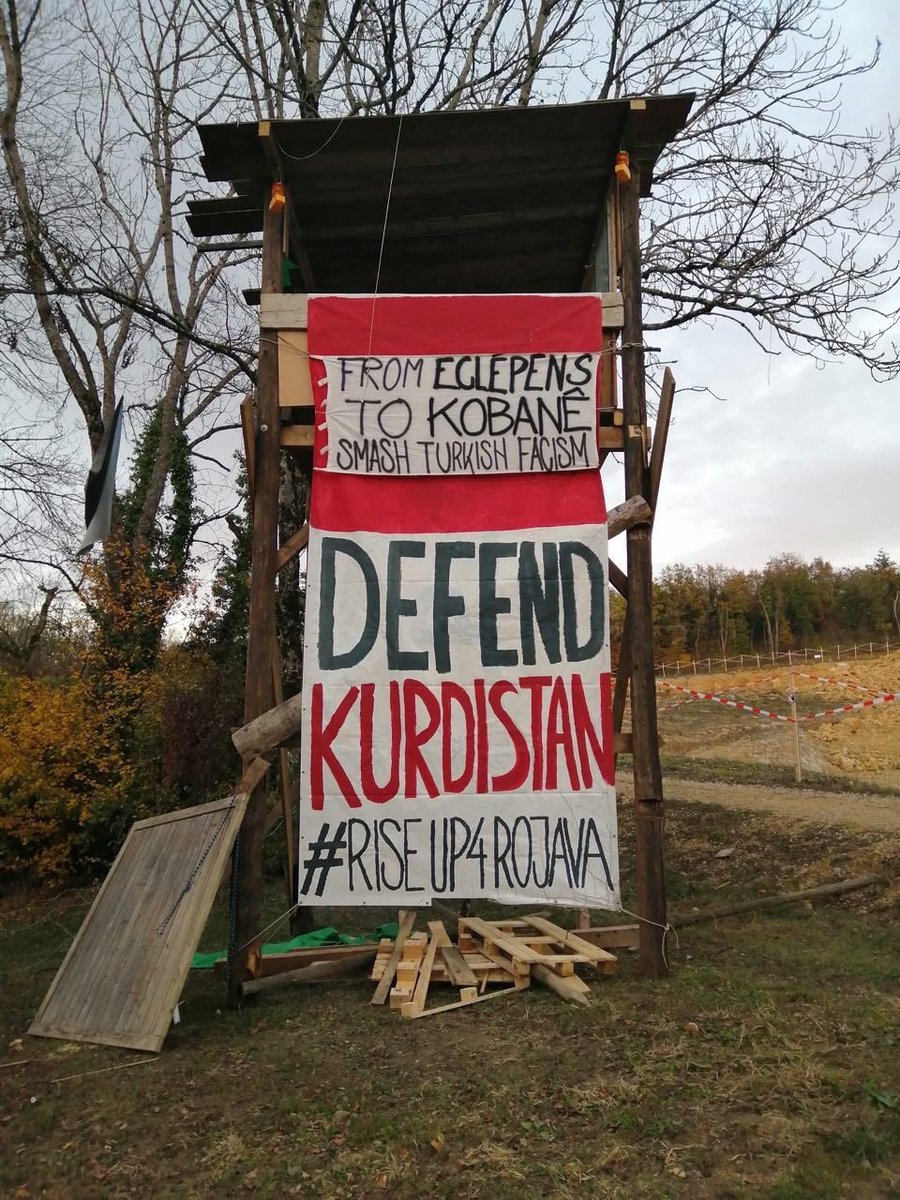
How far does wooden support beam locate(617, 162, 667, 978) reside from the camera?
5.91 metres

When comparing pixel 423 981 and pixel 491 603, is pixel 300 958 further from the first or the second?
pixel 491 603

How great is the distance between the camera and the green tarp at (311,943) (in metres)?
6.94

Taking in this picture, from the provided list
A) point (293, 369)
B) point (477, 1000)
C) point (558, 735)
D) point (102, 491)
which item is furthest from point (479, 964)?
point (102, 491)

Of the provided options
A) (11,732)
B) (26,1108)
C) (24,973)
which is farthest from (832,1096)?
(11,732)

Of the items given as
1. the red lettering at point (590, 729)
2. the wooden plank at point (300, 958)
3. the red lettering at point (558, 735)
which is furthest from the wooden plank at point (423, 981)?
the red lettering at point (590, 729)

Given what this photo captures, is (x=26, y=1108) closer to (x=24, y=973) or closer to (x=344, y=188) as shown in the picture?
(x=24, y=973)

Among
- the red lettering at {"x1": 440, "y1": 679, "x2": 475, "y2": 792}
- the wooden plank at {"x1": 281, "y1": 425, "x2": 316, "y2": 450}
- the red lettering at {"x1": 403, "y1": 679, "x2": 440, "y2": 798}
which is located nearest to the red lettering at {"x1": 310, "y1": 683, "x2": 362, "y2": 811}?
the red lettering at {"x1": 403, "y1": 679, "x2": 440, "y2": 798}

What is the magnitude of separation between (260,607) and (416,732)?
1431mm

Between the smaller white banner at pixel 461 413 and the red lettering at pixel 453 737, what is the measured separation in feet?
5.15

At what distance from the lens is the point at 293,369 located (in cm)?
638

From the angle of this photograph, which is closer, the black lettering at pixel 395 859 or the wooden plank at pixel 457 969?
the black lettering at pixel 395 859

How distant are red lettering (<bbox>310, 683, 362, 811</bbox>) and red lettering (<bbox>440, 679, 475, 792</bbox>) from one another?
0.60 metres

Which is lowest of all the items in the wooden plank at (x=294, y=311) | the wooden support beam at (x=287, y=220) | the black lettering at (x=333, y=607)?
the black lettering at (x=333, y=607)

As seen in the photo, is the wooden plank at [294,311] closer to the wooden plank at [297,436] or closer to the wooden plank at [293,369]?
Answer: the wooden plank at [293,369]
